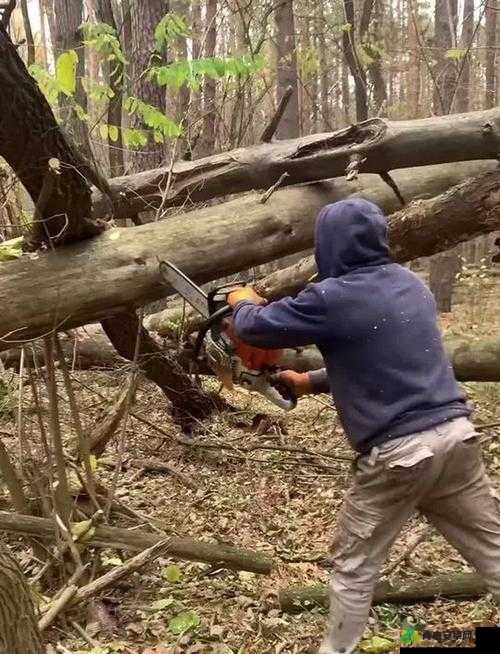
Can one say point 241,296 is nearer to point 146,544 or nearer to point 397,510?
point 397,510

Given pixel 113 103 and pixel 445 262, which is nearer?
pixel 113 103

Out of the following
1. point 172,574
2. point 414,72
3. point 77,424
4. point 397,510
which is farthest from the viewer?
point 414,72

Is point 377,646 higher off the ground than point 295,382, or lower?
lower

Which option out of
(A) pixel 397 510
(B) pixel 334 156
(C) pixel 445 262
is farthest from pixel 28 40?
(C) pixel 445 262

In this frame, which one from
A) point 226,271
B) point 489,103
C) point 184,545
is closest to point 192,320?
point 226,271

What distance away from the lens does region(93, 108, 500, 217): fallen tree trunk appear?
169 inches

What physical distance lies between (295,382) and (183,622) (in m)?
1.45

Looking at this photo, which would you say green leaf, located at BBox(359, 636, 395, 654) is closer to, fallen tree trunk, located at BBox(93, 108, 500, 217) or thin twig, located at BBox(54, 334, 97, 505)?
thin twig, located at BBox(54, 334, 97, 505)

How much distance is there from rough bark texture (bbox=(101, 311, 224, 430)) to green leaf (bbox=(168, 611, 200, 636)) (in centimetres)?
194

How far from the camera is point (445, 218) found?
163 inches

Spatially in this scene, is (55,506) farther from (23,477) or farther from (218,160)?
(218,160)

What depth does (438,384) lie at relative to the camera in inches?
111

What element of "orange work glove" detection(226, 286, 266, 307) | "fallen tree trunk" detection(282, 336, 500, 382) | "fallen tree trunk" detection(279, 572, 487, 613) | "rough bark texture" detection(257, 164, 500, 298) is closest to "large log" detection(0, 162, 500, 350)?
"rough bark texture" detection(257, 164, 500, 298)

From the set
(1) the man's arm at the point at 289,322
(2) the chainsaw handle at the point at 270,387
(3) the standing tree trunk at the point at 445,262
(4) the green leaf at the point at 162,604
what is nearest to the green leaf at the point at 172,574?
(4) the green leaf at the point at 162,604
